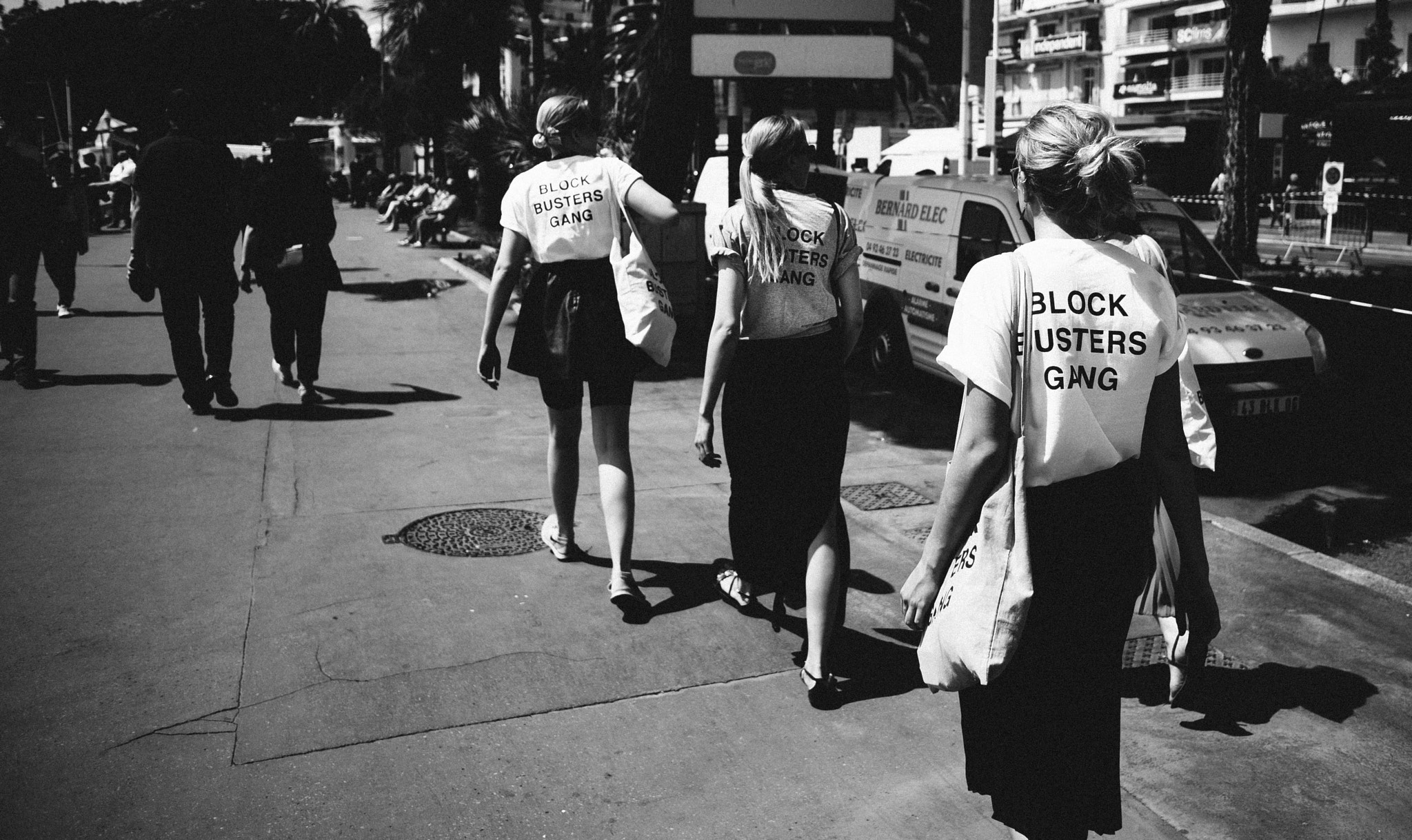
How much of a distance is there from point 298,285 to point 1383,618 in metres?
6.91

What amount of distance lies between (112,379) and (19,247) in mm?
1284

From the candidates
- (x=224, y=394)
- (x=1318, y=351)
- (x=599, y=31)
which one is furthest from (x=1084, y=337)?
(x=599, y=31)

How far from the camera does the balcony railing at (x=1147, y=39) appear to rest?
70.1 meters

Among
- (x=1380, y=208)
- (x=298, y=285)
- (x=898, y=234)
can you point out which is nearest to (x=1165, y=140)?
(x=1380, y=208)

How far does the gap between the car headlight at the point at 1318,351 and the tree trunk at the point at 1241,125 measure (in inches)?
241

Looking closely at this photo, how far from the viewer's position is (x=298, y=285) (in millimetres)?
8289

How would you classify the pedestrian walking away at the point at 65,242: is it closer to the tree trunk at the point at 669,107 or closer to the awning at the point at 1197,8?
the tree trunk at the point at 669,107

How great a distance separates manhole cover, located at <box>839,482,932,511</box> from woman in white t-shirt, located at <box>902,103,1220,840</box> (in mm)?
3846

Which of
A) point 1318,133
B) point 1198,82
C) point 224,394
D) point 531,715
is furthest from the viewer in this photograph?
point 1198,82

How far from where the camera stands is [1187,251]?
8.60m

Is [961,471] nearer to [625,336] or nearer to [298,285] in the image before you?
[625,336]

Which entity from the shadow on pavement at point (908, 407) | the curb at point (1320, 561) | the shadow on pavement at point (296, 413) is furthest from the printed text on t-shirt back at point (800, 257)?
the shadow on pavement at point (296, 413)

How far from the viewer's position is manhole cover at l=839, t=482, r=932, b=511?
637 centimetres

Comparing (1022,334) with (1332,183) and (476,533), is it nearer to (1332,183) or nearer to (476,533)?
(476,533)
